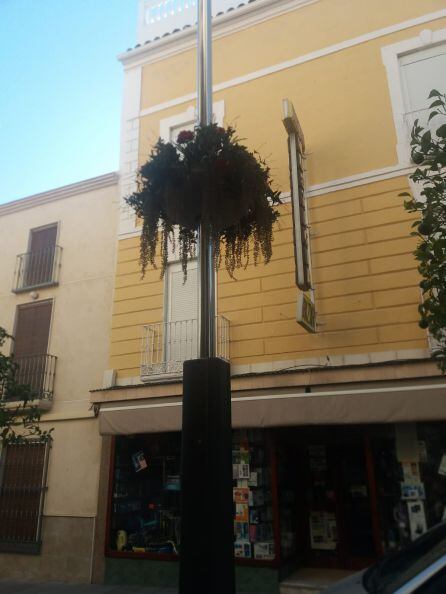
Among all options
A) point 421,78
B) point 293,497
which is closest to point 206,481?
point 293,497

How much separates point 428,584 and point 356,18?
10.9 metres

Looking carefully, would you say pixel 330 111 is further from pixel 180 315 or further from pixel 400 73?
pixel 180 315

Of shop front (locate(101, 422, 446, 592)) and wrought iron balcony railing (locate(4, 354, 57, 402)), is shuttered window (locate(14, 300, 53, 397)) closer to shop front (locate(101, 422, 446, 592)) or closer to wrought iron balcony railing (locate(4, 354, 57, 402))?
wrought iron balcony railing (locate(4, 354, 57, 402))

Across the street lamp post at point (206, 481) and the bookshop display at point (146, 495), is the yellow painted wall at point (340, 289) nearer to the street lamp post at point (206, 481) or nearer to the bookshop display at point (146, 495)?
the bookshop display at point (146, 495)

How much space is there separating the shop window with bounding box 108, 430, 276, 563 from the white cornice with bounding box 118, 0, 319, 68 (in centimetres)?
888

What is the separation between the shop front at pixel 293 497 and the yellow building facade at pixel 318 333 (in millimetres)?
29

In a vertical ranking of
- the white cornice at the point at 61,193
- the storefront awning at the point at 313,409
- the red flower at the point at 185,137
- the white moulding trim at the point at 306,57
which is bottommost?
the storefront awning at the point at 313,409

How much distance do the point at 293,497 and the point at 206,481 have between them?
6.35 metres

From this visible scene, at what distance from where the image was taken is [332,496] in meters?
9.15

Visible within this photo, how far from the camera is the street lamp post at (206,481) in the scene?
3.34 m

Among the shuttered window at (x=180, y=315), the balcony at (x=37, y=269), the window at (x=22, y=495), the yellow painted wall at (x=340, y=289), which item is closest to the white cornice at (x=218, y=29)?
the yellow painted wall at (x=340, y=289)

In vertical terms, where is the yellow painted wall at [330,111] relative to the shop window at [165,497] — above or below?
above

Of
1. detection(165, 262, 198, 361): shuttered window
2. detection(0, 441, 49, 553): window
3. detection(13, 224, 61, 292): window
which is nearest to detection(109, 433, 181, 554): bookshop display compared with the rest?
detection(165, 262, 198, 361): shuttered window

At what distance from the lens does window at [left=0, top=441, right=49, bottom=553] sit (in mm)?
10492
